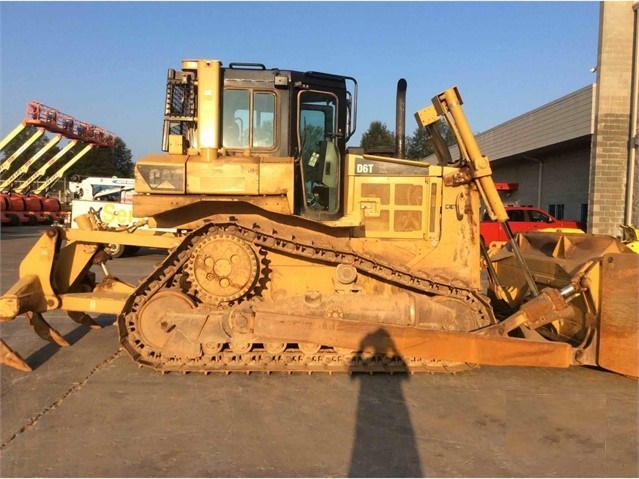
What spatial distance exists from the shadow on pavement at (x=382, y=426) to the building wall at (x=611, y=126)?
1251 centimetres

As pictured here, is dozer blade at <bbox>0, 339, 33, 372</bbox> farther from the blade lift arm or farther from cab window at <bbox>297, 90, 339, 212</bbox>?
the blade lift arm

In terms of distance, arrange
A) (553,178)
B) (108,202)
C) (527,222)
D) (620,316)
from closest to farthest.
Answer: (620,316)
(108,202)
(527,222)
(553,178)

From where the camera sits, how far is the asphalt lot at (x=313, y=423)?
152 inches

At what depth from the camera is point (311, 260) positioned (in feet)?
19.9

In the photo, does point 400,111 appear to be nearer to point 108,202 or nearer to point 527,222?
point 108,202

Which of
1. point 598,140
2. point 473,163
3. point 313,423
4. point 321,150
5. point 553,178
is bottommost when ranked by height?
point 313,423

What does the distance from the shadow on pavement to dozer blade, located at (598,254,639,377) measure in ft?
6.84

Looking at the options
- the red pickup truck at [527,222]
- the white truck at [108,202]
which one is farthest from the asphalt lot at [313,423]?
the red pickup truck at [527,222]

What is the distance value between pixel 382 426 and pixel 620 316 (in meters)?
2.80

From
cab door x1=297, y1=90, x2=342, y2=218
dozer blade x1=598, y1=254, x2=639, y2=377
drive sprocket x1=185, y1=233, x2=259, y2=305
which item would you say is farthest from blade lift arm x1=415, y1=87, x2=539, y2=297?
drive sprocket x1=185, y1=233, x2=259, y2=305

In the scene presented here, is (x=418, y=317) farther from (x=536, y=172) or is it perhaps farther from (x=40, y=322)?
(x=536, y=172)

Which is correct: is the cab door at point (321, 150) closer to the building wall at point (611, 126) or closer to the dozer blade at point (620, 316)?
the dozer blade at point (620, 316)

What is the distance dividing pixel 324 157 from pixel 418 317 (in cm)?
211


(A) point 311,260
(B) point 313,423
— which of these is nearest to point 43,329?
(A) point 311,260
